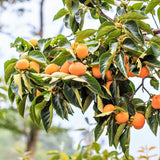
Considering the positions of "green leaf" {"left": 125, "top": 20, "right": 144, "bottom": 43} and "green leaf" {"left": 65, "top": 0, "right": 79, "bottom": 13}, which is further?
"green leaf" {"left": 65, "top": 0, "right": 79, "bottom": 13}

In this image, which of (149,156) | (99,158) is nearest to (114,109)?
(99,158)

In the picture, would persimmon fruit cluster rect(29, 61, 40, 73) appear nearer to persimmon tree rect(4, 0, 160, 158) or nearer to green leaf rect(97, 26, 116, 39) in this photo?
persimmon tree rect(4, 0, 160, 158)

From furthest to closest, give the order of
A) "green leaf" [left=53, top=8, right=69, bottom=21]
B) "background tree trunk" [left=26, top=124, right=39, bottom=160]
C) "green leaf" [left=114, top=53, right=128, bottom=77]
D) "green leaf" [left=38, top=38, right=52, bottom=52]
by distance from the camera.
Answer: "background tree trunk" [left=26, top=124, right=39, bottom=160]
"green leaf" [left=53, top=8, right=69, bottom=21]
"green leaf" [left=38, top=38, right=52, bottom=52]
"green leaf" [left=114, top=53, right=128, bottom=77]

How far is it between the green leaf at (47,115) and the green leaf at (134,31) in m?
0.21

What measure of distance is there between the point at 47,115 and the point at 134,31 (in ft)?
0.76

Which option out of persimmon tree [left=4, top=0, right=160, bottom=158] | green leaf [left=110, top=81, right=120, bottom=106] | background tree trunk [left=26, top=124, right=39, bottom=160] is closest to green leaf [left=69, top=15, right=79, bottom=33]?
persimmon tree [left=4, top=0, right=160, bottom=158]

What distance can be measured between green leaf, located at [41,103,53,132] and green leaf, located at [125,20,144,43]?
207mm

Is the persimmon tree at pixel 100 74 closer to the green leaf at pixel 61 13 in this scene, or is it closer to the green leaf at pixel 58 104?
the green leaf at pixel 58 104

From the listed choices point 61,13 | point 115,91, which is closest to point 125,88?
point 115,91

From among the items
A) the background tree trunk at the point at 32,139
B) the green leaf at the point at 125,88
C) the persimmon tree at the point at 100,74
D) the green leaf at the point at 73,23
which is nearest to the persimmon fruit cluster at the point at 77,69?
the persimmon tree at the point at 100,74

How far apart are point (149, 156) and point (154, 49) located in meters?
0.63

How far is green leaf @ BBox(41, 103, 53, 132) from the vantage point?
0.47 m

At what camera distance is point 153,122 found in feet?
1.69

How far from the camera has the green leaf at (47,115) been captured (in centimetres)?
47
